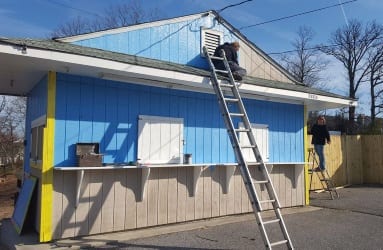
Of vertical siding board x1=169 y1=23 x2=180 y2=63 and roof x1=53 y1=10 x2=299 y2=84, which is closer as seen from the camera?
roof x1=53 y1=10 x2=299 y2=84

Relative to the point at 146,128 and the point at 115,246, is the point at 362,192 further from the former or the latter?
the point at 115,246

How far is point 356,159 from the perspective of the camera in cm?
1590

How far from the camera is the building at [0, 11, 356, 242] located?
6.60m

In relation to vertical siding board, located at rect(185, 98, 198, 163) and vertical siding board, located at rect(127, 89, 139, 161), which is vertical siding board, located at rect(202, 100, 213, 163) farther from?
vertical siding board, located at rect(127, 89, 139, 161)

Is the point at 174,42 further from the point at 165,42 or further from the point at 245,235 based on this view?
the point at 245,235

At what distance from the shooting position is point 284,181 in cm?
1005

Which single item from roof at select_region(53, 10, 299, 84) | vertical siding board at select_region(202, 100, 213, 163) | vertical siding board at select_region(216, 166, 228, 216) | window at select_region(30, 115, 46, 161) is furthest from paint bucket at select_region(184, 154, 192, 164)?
roof at select_region(53, 10, 299, 84)

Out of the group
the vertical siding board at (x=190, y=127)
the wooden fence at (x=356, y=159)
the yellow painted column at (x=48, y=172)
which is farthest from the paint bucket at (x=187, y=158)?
the wooden fence at (x=356, y=159)

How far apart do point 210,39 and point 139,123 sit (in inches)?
124

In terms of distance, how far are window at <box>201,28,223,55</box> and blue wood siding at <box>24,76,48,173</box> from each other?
3.81 metres

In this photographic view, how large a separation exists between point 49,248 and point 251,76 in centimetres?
636

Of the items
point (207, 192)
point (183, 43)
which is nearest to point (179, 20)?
point (183, 43)

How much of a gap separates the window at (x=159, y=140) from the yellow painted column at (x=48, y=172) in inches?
67.3

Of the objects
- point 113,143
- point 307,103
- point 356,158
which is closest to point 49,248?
point 113,143
